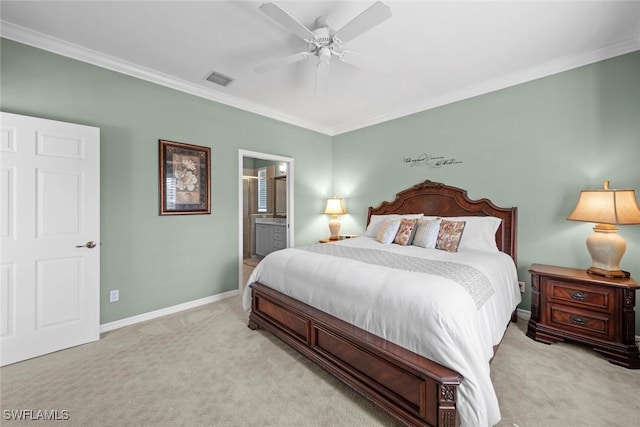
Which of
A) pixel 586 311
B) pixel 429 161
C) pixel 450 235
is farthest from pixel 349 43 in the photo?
pixel 586 311

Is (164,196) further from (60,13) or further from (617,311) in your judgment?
(617,311)

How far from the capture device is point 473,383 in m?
1.30

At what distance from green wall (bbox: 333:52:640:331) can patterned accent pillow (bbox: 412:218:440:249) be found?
0.85 metres

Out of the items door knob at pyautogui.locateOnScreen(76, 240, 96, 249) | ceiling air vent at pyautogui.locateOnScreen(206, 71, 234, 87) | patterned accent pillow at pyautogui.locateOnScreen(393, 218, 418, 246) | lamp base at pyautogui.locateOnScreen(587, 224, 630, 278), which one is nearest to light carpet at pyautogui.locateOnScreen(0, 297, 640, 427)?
lamp base at pyautogui.locateOnScreen(587, 224, 630, 278)

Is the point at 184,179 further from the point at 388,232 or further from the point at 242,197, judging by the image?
the point at 388,232

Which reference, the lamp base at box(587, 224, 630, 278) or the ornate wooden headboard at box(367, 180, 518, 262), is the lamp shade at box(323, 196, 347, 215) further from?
the lamp base at box(587, 224, 630, 278)

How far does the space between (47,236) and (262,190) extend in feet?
14.0

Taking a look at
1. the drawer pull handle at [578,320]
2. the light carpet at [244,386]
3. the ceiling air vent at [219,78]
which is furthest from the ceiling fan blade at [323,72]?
the drawer pull handle at [578,320]

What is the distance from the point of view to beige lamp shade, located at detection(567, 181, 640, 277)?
2.14 meters

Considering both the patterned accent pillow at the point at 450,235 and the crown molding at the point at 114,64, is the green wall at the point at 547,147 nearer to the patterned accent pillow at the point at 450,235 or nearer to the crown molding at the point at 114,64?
the patterned accent pillow at the point at 450,235

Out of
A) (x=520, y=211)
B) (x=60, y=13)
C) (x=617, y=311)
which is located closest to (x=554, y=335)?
(x=617, y=311)

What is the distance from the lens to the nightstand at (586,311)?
208 cm

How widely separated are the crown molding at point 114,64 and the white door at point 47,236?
731 mm

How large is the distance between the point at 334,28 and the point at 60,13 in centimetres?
216
